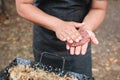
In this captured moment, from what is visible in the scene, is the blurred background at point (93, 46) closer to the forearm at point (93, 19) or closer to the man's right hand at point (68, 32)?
the forearm at point (93, 19)

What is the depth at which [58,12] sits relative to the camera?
156 cm

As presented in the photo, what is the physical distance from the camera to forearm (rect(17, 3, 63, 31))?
4.62 feet

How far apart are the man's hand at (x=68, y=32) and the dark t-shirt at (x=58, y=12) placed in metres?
0.20

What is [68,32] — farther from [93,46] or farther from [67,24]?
[93,46]

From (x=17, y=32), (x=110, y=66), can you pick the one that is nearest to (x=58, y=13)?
(x=110, y=66)

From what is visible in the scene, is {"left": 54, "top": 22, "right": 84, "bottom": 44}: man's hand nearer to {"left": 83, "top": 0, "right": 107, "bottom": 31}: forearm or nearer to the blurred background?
{"left": 83, "top": 0, "right": 107, "bottom": 31}: forearm

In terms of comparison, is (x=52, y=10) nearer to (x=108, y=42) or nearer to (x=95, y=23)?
(x=95, y=23)

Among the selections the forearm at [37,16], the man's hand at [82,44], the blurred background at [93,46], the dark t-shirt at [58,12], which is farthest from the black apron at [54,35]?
the blurred background at [93,46]

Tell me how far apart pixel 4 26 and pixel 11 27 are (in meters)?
0.12

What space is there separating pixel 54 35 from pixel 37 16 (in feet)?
0.78

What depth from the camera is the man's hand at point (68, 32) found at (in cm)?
132

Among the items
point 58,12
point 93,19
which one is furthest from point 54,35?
point 93,19

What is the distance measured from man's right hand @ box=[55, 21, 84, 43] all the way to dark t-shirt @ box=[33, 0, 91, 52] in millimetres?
197

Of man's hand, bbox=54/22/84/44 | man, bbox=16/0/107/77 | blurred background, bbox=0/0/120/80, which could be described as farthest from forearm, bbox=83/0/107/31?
blurred background, bbox=0/0/120/80
